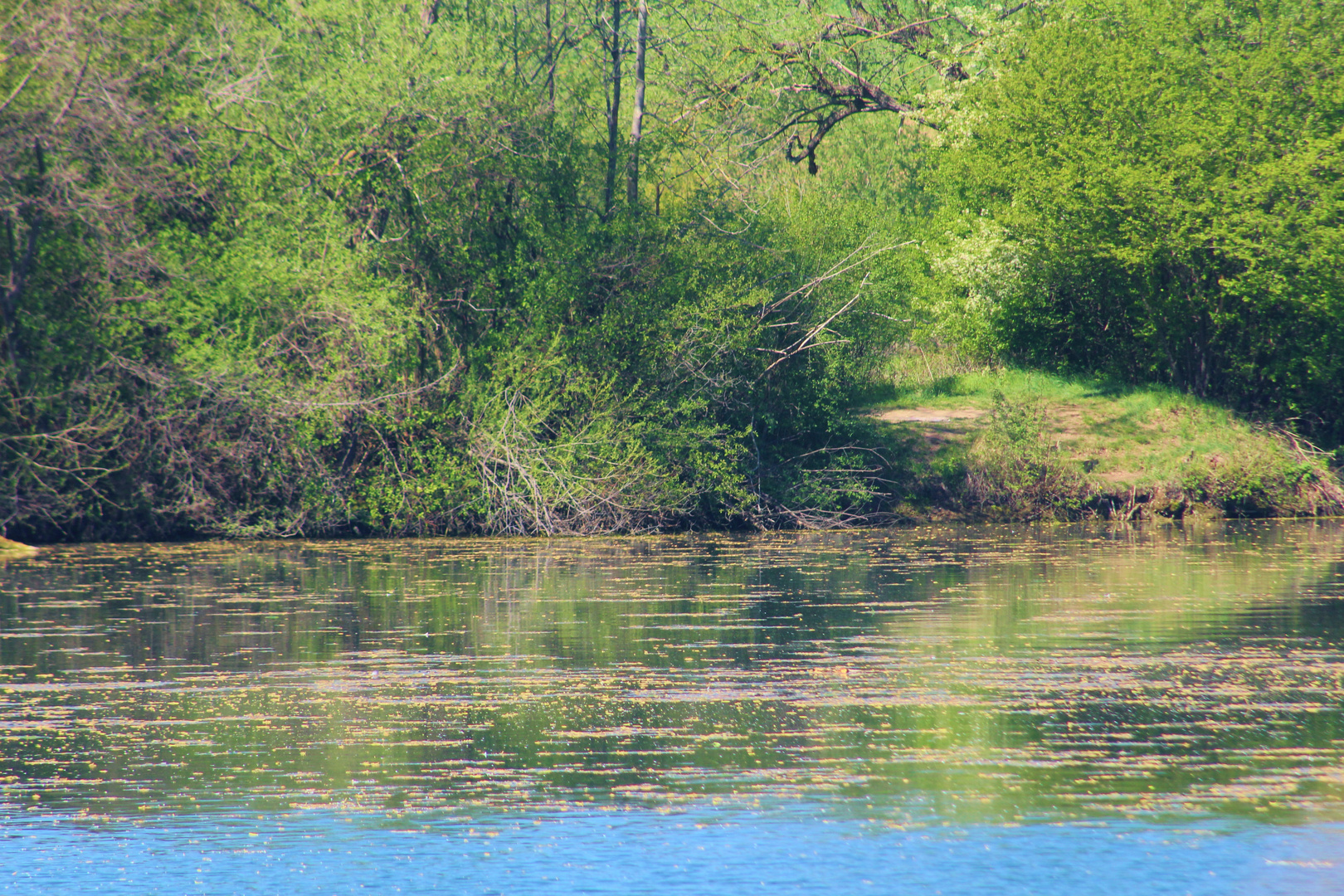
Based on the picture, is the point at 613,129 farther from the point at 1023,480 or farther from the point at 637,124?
the point at 1023,480

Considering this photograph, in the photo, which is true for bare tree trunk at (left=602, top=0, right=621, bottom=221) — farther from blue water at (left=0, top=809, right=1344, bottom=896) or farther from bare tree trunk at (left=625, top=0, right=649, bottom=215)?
blue water at (left=0, top=809, right=1344, bottom=896)

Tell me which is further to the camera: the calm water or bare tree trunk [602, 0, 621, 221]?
bare tree trunk [602, 0, 621, 221]

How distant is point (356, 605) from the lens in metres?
16.9

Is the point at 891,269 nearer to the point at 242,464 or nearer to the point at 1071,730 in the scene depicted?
the point at 242,464

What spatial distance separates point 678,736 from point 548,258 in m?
18.0

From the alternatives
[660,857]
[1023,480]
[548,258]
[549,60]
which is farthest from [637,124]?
[660,857]

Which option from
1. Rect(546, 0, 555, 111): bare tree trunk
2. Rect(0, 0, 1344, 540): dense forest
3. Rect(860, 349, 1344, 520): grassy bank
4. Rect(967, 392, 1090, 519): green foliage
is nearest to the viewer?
Rect(0, 0, 1344, 540): dense forest

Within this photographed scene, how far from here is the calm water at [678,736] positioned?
751 cm

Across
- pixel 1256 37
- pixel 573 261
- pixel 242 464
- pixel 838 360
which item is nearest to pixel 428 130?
pixel 573 261

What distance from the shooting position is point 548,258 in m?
27.4

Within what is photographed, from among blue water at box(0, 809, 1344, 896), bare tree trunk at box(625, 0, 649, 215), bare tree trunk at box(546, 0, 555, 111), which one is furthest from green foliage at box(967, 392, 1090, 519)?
blue water at box(0, 809, 1344, 896)

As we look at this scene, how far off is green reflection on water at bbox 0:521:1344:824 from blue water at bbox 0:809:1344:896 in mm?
349

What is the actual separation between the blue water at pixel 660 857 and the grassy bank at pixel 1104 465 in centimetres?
2068

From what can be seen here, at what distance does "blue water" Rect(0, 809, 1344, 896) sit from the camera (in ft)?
23.5
